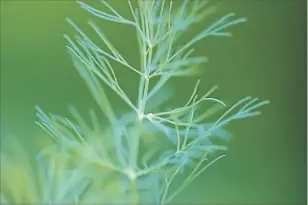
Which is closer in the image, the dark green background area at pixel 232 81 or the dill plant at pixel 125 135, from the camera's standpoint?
the dill plant at pixel 125 135

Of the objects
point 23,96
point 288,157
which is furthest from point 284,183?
point 23,96

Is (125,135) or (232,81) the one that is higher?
(232,81)

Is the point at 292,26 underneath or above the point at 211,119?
above

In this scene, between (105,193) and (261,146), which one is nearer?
(105,193)

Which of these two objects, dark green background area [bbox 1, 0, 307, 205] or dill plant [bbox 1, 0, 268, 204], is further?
dark green background area [bbox 1, 0, 307, 205]

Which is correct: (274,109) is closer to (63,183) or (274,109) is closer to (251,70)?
(251,70)

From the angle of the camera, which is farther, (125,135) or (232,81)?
(232,81)

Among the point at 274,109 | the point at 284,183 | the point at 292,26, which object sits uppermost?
the point at 292,26
